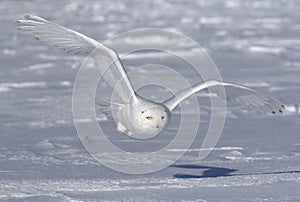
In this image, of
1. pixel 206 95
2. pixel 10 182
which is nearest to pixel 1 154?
pixel 10 182

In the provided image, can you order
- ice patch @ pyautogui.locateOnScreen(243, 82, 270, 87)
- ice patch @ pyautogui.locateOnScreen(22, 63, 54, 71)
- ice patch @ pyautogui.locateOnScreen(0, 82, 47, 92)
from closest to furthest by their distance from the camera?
ice patch @ pyautogui.locateOnScreen(0, 82, 47, 92) → ice patch @ pyautogui.locateOnScreen(243, 82, 270, 87) → ice patch @ pyautogui.locateOnScreen(22, 63, 54, 71)

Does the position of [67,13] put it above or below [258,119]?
above

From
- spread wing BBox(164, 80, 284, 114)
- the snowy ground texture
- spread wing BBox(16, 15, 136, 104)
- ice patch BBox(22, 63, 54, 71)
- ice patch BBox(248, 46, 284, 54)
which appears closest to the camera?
the snowy ground texture

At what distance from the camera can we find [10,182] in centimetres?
533

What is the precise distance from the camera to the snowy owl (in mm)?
5102

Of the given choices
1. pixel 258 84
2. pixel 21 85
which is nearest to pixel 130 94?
pixel 21 85

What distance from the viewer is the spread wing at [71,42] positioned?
17.5 feet

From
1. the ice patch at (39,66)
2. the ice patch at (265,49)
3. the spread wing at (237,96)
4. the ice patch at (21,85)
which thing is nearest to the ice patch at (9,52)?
the ice patch at (39,66)

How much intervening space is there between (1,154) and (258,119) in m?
2.65

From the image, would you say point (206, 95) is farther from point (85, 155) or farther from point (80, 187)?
point (80, 187)

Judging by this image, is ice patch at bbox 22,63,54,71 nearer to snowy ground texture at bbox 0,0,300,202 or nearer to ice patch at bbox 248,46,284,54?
snowy ground texture at bbox 0,0,300,202

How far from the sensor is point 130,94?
5.47 metres

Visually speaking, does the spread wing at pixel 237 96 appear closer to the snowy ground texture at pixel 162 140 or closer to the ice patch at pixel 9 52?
the snowy ground texture at pixel 162 140

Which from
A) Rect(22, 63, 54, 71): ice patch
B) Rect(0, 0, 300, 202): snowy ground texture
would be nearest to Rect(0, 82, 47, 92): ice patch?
Rect(0, 0, 300, 202): snowy ground texture
